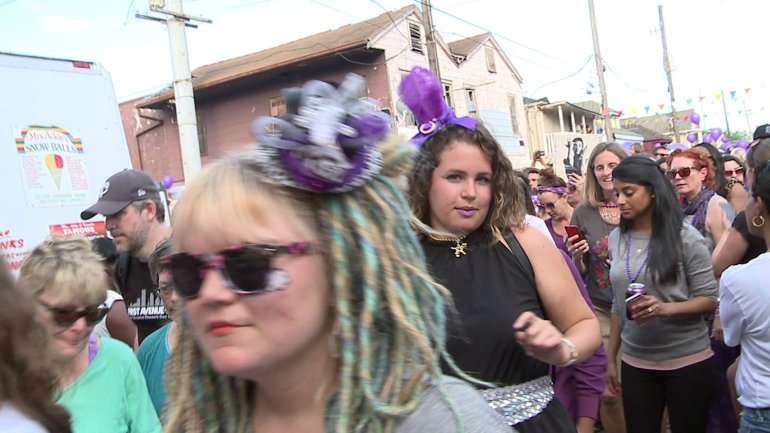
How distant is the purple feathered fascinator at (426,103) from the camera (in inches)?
96.9

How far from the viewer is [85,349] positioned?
8.37ft

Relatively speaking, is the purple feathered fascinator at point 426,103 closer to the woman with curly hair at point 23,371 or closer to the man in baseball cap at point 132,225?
the woman with curly hair at point 23,371

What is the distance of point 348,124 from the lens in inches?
47.3

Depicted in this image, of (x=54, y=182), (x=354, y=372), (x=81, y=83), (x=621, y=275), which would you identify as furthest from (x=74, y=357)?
(x=81, y=83)

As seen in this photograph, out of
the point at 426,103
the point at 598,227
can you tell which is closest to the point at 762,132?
the point at 598,227

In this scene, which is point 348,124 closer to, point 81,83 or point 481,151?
point 481,151

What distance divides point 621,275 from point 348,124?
2.96m

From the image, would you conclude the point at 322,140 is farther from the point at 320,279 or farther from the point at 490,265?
the point at 490,265

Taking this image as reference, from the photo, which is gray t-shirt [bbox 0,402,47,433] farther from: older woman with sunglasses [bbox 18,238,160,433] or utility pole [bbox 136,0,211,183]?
utility pole [bbox 136,0,211,183]

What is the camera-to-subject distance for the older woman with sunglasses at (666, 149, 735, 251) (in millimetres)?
4586

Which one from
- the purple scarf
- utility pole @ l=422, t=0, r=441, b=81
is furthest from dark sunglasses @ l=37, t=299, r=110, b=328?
utility pole @ l=422, t=0, r=441, b=81

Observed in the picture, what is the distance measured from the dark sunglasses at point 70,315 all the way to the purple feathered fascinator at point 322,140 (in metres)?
1.72

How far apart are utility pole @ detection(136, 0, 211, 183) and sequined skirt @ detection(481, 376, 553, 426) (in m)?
10.1

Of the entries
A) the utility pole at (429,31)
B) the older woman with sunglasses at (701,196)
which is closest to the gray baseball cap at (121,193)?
the older woman with sunglasses at (701,196)
